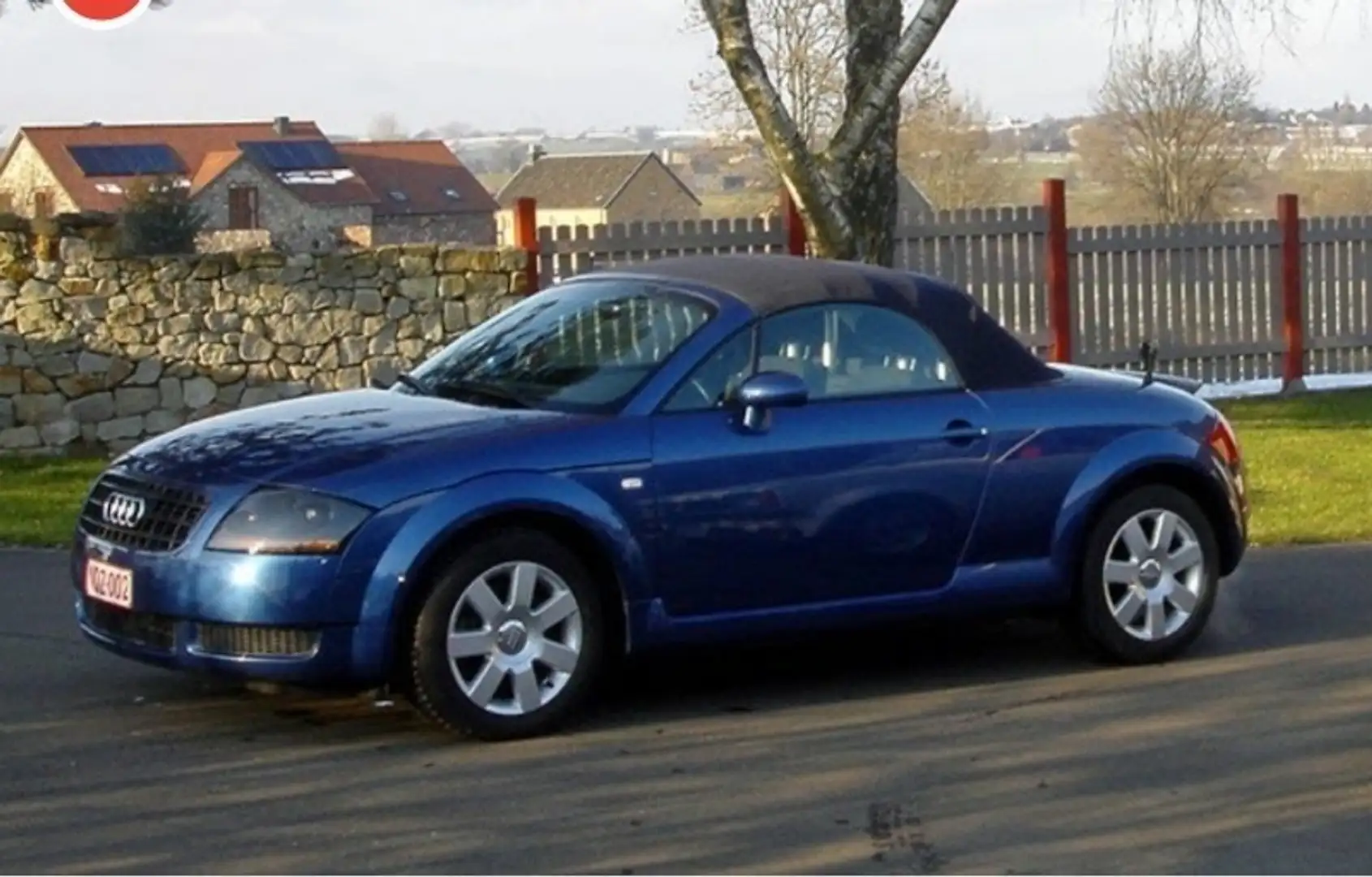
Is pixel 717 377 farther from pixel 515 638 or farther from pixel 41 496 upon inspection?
pixel 41 496

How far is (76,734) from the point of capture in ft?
26.9

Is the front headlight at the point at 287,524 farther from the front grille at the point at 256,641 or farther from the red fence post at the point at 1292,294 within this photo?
the red fence post at the point at 1292,294

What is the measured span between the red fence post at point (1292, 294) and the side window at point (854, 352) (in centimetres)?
1234

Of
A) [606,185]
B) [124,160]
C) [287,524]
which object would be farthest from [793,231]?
[606,185]

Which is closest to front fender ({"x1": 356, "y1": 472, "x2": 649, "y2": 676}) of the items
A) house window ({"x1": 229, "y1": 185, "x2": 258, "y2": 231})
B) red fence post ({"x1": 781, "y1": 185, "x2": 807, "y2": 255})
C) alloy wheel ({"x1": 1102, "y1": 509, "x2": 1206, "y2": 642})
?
alloy wheel ({"x1": 1102, "y1": 509, "x2": 1206, "y2": 642})

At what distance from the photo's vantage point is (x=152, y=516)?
8062mm

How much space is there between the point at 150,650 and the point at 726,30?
265 inches

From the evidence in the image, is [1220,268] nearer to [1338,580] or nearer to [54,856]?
[1338,580]

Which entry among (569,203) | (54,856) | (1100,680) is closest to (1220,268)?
(1100,680)

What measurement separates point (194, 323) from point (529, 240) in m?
2.44

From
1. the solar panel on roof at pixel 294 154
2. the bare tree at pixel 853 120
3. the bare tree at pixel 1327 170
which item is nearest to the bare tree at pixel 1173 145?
the bare tree at pixel 1327 170

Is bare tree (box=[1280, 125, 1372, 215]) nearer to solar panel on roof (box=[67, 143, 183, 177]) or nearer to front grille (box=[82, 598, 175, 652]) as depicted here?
solar panel on roof (box=[67, 143, 183, 177])

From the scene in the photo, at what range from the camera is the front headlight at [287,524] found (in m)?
7.74

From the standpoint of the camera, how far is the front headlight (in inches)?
305
